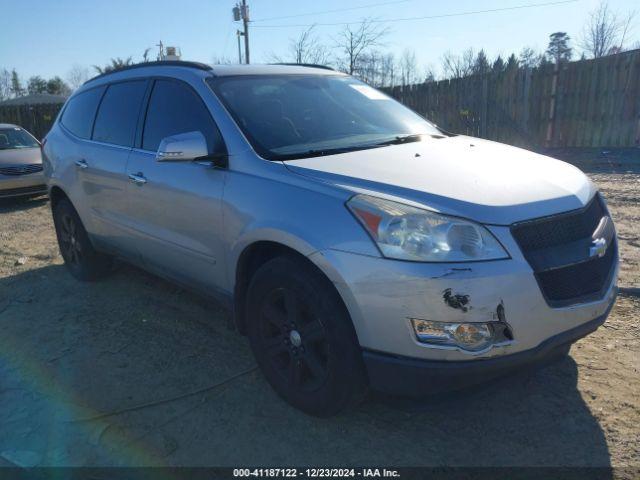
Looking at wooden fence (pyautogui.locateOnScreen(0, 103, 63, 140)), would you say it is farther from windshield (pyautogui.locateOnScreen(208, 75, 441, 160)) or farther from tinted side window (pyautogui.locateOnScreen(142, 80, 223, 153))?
windshield (pyautogui.locateOnScreen(208, 75, 441, 160))

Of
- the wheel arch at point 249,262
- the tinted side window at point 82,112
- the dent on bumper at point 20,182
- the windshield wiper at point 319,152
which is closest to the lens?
the wheel arch at point 249,262

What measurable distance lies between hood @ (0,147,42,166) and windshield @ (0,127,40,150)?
11.9 inches

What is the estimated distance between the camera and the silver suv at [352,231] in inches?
94.0

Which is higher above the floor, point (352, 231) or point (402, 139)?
point (402, 139)

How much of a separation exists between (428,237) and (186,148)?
1.59 meters

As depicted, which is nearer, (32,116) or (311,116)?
(311,116)

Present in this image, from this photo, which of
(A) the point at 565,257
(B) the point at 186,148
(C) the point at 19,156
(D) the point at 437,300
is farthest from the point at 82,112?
(C) the point at 19,156

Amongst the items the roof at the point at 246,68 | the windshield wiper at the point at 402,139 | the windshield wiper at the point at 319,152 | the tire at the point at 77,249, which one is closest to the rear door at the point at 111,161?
the roof at the point at 246,68

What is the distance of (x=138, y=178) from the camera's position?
13.0 ft

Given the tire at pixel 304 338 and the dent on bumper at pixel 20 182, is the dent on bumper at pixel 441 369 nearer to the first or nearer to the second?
the tire at pixel 304 338

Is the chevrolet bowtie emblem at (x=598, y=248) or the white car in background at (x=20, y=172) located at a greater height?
the chevrolet bowtie emblem at (x=598, y=248)

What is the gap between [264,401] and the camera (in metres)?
3.17

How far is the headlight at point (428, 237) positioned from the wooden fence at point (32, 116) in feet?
70.9

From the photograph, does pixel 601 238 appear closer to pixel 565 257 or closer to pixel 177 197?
pixel 565 257
